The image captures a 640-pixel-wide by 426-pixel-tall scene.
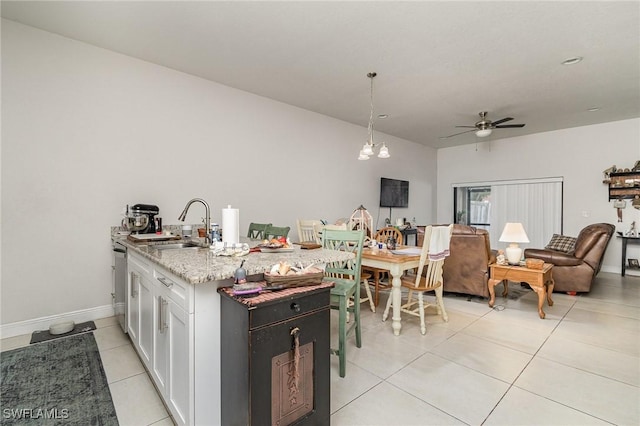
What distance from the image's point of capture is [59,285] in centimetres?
299

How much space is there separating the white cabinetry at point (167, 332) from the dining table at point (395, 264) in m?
1.94

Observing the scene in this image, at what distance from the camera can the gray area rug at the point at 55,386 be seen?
5.57ft

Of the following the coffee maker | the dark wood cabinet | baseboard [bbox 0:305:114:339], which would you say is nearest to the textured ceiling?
the coffee maker

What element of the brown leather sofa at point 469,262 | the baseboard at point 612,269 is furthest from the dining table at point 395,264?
the baseboard at point 612,269

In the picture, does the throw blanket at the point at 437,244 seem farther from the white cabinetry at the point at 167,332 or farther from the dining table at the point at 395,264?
the white cabinetry at the point at 167,332

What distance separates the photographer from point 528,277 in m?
3.44

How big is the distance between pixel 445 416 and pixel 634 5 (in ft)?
11.6

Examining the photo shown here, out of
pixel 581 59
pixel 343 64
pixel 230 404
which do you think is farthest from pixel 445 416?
pixel 581 59

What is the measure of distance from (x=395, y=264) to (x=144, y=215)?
257 cm

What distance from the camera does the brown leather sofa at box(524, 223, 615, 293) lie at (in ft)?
13.3

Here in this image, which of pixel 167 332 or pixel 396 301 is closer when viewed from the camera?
pixel 167 332

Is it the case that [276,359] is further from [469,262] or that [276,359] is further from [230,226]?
[469,262]

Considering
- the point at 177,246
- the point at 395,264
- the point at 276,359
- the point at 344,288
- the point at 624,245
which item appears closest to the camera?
the point at 276,359

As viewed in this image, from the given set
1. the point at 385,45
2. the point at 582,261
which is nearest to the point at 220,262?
the point at 385,45
